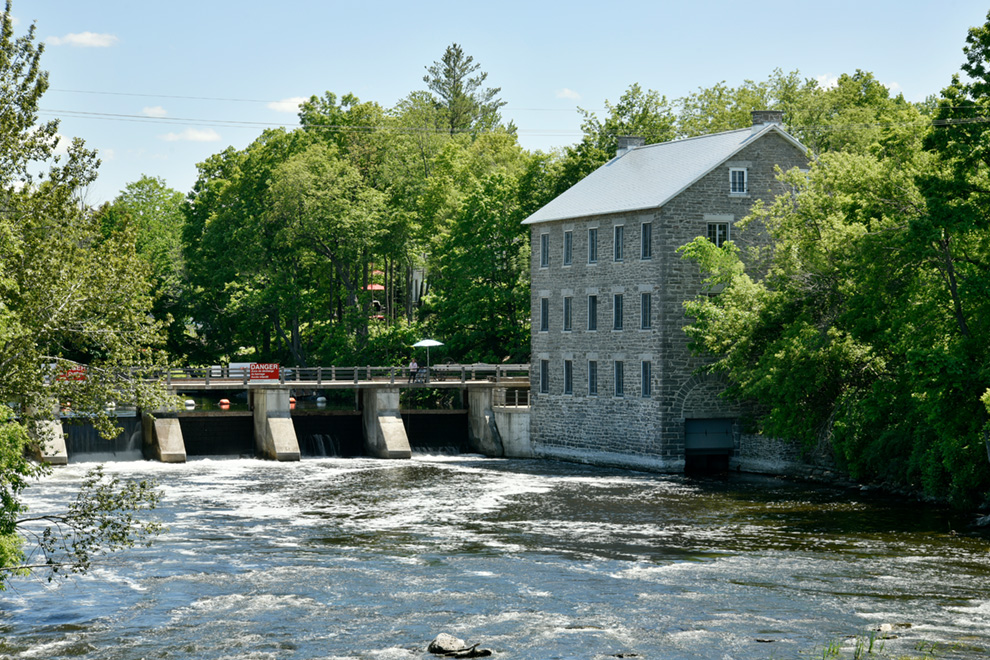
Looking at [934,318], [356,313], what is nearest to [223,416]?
[356,313]

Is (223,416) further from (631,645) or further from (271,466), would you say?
(631,645)

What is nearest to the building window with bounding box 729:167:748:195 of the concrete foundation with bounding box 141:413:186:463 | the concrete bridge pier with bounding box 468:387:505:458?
the concrete bridge pier with bounding box 468:387:505:458

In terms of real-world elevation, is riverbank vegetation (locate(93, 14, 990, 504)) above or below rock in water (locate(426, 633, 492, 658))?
above

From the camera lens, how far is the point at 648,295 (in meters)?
50.8

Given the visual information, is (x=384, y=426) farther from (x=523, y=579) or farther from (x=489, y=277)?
(x=523, y=579)

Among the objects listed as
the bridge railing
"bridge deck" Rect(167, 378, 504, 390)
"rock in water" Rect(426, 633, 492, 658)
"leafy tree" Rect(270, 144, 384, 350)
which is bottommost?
"rock in water" Rect(426, 633, 492, 658)

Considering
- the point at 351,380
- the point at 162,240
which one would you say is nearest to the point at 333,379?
the point at 351,380

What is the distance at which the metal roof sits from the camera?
166 feet

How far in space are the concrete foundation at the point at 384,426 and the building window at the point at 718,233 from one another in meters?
16.5

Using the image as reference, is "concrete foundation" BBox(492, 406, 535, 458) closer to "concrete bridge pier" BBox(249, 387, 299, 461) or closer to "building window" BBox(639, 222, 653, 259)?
"concrete bridge pier" BBox(249, 387, 299, 461)

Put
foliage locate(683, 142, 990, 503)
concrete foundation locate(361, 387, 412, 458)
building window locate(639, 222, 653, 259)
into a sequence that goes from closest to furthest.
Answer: foliage locate(683, 142, 990, 503) < building window locate(639, 222, 653, 259) < concrete foundation locate(361, 387, 412, 458)

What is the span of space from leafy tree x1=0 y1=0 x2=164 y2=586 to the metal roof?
96.8 ft

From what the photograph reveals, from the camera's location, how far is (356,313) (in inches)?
2931

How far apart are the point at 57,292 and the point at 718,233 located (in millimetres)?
32991
